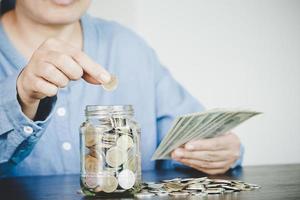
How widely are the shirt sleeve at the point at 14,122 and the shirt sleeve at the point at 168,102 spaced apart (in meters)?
0.52

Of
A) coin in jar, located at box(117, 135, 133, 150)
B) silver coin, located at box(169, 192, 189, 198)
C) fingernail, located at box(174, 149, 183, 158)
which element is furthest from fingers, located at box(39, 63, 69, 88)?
fingernail, located at box(174, 149, 183, 158)

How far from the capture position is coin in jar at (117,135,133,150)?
773 millimetres

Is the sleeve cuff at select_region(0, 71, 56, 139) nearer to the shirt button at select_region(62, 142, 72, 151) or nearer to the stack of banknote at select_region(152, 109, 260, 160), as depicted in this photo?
the stack of banknote at select_region(152, 109, 260, 160)

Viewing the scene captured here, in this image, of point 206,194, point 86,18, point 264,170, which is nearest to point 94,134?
point 206,194

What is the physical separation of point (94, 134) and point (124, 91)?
604 millimetres

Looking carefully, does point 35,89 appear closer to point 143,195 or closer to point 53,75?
point 53,75

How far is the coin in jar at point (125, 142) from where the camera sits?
2.54 feet

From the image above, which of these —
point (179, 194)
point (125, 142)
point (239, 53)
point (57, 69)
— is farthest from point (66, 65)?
point (239, 53)

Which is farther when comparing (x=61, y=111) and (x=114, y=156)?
(x=61, y=111)

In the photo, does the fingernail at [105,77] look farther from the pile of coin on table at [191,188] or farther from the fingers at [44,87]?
the pile of coin on table at [191,188]

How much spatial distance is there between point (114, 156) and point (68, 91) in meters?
0.55

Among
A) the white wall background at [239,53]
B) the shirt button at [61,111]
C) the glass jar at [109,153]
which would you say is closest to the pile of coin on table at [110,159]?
the glass jar at [109,153]

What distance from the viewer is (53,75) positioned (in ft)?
2.57

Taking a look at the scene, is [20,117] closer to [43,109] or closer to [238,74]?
[43,109]
